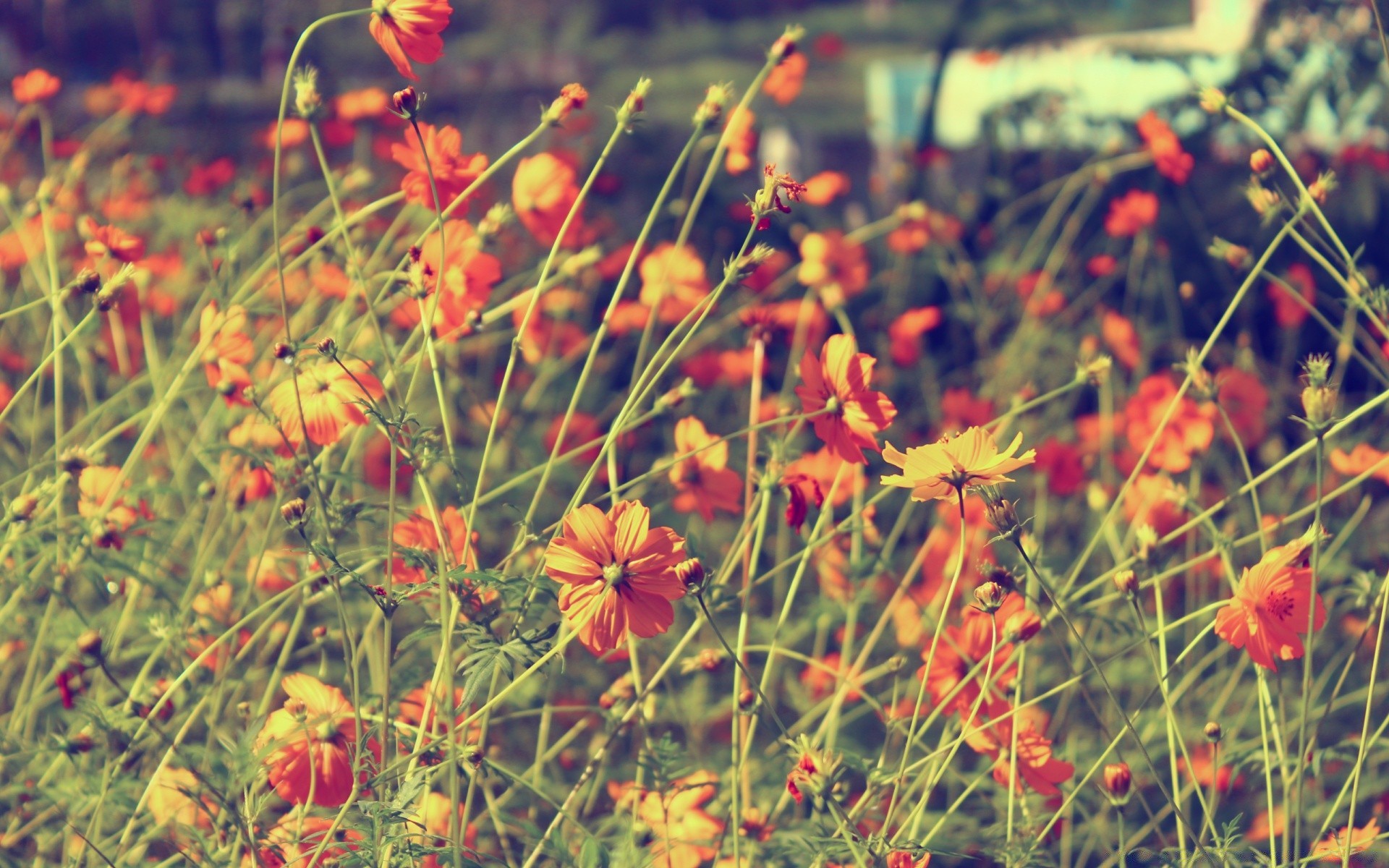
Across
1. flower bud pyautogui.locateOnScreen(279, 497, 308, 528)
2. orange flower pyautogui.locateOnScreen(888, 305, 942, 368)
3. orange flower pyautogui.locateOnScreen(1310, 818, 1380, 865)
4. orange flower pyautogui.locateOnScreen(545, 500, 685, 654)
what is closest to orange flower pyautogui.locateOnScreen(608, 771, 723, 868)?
orange flower pyautogui.locateOnScreen(545, 500, 685, 654)

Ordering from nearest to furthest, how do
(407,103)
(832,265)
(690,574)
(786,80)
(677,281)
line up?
(690,574) < (407,103) < (786,80) < (677,281) < (832,265)

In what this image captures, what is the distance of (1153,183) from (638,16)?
12.3m

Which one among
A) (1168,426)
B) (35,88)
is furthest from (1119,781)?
(35,88)

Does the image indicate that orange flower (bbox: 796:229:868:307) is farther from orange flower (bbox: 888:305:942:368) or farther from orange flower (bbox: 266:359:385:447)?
orange flower (bbox: 266:359:385:447)

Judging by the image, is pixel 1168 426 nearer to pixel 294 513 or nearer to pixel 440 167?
pixel 440 167

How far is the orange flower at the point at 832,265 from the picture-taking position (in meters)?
1.75

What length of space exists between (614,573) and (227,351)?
0.54m

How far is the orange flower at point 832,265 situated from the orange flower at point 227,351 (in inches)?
26.8

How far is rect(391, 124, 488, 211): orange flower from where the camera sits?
3.32 ft

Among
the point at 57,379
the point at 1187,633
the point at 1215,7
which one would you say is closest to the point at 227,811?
the point at 57,379

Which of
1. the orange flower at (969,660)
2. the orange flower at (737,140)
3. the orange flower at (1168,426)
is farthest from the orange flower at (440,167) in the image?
the orange flower at (1168,426)

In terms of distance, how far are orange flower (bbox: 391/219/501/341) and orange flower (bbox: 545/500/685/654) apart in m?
0.30

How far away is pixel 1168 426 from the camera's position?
1.42m

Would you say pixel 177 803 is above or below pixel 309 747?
below
